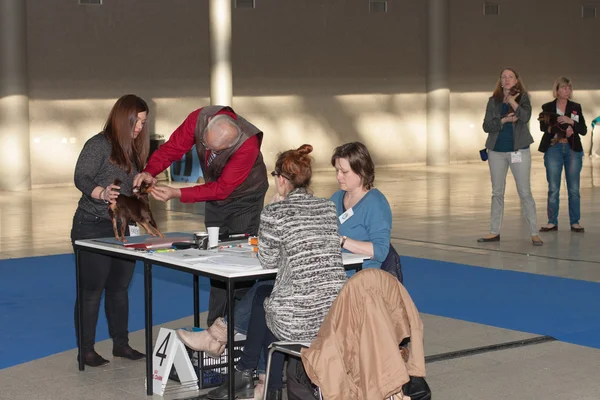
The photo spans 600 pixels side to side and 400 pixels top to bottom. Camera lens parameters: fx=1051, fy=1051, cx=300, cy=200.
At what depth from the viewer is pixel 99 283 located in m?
5.19

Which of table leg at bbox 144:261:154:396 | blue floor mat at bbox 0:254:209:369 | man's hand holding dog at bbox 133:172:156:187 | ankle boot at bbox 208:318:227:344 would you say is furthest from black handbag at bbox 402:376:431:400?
blue floor mat at bbox 0:254:209:369

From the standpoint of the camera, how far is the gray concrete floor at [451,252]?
4.73m

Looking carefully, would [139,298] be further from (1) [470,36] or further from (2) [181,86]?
(1) [470,36]

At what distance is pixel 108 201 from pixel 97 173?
205 mm

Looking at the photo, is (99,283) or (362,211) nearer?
(362,211)

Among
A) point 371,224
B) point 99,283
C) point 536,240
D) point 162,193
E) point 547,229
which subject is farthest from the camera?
point 547,229

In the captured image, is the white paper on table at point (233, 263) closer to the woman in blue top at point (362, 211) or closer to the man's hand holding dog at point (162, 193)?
the woman in blue top at point (362, 211)

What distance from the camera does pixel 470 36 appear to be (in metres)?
19.6

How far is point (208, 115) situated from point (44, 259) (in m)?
3.64

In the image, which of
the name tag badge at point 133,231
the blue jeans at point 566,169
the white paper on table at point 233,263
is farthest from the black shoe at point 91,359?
the blue jeans at point 566,169

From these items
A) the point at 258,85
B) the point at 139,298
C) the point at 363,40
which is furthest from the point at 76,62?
the point at 139,298

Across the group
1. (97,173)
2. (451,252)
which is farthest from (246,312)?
(451,252)

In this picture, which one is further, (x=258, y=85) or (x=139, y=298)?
(x=258, y=85)

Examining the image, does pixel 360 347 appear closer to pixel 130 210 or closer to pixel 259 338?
pixel 259 338
